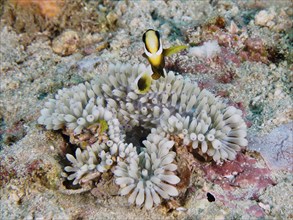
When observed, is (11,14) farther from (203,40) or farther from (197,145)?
(197,145)

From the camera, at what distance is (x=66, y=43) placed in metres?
5.36

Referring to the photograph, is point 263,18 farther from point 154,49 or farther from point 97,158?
point 97,158

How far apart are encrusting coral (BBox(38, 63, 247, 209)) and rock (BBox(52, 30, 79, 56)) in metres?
1.86

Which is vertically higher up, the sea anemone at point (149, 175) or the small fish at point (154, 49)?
the small fish at point (154, 49)

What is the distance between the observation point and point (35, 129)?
12.1 ft

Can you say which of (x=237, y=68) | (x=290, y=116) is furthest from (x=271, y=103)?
(x=237, y=68)

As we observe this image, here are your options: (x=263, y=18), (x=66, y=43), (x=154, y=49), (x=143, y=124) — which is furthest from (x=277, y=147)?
(x=66, y=43)

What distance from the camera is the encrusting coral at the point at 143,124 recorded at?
119 inches

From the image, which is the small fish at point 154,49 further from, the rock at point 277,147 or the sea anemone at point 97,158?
the rock at point 277,147

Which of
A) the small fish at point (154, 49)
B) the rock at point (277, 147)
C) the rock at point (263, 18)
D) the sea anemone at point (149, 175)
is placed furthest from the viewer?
the rock at point (263, 18)

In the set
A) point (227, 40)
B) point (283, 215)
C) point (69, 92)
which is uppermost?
point (69, 92)

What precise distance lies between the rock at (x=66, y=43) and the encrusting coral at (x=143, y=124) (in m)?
1.86

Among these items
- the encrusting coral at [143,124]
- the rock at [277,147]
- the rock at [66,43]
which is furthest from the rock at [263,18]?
the rock at [66,43]

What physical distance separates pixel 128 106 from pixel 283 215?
72.2 inches
